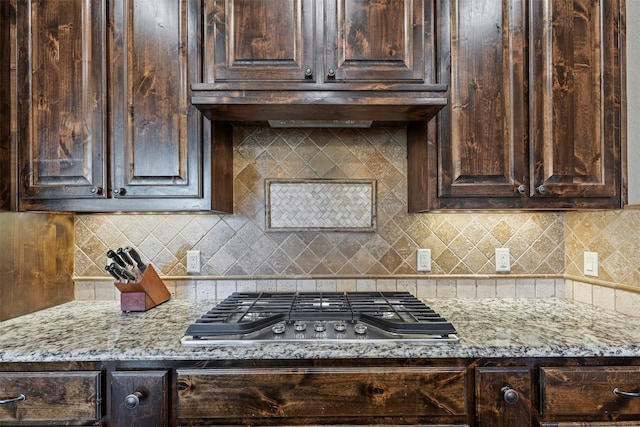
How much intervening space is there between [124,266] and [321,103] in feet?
3.63

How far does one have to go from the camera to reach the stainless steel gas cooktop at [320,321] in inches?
49.4

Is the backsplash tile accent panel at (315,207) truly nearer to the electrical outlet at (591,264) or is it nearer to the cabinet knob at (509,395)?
the cabinet knob at (509,395)

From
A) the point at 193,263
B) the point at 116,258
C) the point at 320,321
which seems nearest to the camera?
the point at 320,321

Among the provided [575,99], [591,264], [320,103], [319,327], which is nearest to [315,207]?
[320,103]

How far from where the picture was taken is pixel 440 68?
1.52m

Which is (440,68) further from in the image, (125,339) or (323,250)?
(125,339)

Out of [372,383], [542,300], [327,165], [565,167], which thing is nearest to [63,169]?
[327,165]

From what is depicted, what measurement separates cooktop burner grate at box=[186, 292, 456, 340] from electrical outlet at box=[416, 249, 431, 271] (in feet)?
0.55

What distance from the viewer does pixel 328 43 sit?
151 cm

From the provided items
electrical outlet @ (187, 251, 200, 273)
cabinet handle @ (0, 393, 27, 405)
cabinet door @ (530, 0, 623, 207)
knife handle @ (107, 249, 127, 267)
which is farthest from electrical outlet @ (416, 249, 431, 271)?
cabinet handle @ (0, 393, 27, 405)

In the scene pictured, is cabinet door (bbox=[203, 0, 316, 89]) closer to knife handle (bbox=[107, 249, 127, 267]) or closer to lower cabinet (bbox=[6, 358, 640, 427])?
knife handle (bbox=[107, 249, 127, 267])

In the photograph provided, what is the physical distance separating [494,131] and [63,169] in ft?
5.78

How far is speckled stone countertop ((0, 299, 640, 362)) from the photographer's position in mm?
1187

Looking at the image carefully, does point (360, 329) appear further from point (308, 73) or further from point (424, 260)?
point (308, 73)
